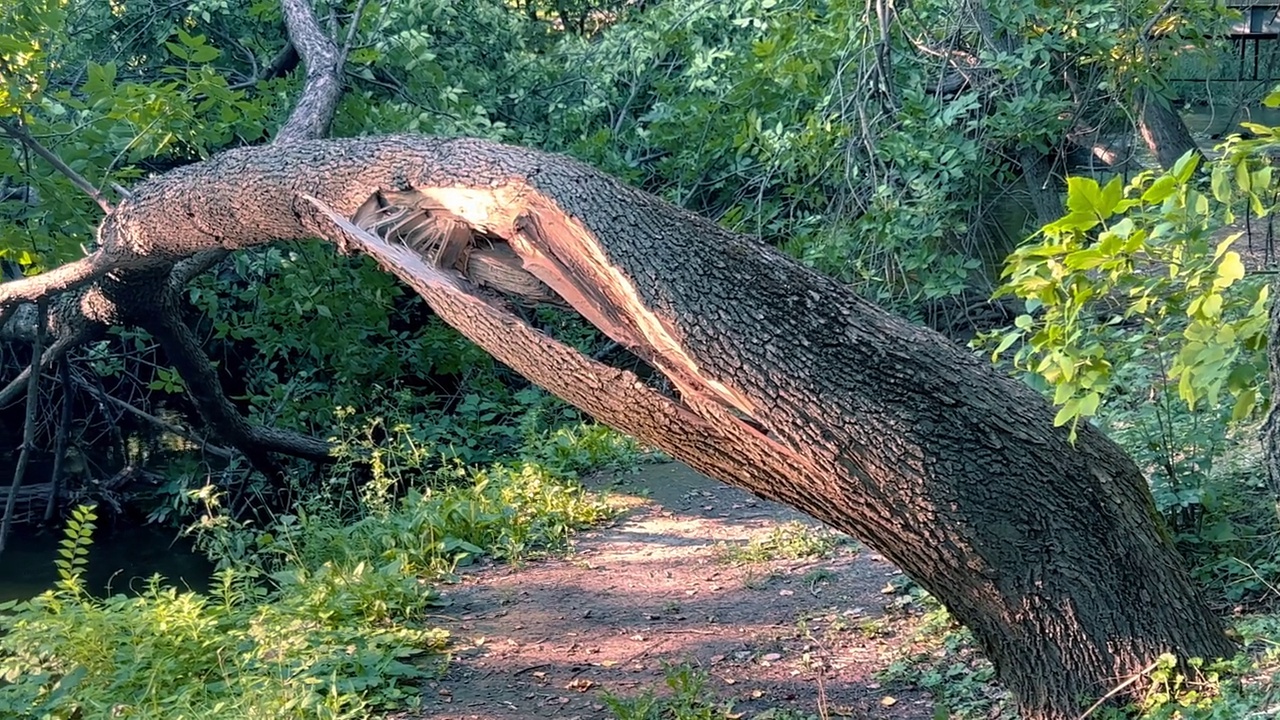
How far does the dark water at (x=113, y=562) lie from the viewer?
7168 mm

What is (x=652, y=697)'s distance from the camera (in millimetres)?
3775

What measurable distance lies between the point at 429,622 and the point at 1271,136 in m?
3.82

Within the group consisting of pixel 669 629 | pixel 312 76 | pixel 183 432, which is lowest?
pixel 183 432

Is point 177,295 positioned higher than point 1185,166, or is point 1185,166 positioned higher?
point 1185,166

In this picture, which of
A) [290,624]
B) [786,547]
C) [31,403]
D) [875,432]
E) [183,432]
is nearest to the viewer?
[875,432]

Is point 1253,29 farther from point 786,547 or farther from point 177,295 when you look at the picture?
point 177,295

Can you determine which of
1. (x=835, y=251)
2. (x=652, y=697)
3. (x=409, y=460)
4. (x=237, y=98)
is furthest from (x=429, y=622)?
(x=237, y=98)

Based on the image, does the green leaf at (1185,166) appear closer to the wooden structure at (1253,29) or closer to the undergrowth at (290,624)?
the undergrowth at (290,624)

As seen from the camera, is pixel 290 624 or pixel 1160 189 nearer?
pixel 1160 189

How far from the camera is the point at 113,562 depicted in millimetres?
7668

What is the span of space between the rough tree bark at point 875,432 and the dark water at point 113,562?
5.11 meters

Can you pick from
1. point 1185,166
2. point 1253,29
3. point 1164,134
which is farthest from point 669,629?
point 1253,29

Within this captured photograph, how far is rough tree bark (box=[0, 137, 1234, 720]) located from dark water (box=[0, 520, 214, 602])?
5108mm

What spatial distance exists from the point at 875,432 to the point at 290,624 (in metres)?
2.81
